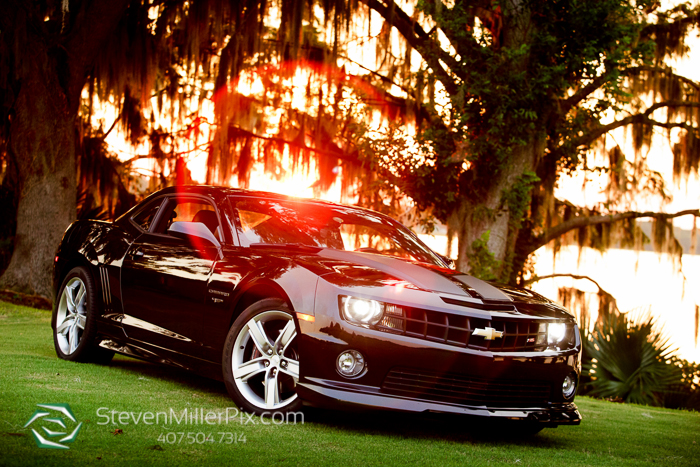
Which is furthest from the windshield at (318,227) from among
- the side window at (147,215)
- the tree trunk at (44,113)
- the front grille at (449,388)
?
the tree trunk at (44,113)

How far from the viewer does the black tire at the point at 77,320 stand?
5.88 metres

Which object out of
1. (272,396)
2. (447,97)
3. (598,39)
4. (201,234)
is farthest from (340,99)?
(272,396)

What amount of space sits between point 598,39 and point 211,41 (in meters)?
7.58

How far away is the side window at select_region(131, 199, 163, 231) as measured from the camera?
19.5 ft

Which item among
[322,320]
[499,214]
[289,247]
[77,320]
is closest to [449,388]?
[322,320]

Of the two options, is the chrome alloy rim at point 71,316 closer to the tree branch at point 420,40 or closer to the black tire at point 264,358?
the black tire at point 264,358

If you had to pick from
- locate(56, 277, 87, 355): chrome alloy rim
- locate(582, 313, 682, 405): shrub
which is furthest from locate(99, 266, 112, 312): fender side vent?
locate(582, 313, 682, 405): shrub

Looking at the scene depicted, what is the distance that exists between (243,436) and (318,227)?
198 centimetres

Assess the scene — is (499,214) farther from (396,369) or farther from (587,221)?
(396,369)

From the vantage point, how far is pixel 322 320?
13.3ft

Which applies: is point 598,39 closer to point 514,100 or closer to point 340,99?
point 514,100

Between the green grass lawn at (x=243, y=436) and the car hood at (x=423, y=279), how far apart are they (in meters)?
0.72

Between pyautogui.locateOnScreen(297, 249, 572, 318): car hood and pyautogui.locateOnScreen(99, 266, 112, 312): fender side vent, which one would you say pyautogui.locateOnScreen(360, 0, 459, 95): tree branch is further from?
pyautogui.locateOnScreen(297, 249, 572, 318): car hood

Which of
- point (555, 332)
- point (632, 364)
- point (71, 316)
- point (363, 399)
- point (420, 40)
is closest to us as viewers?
point (363, 399)
